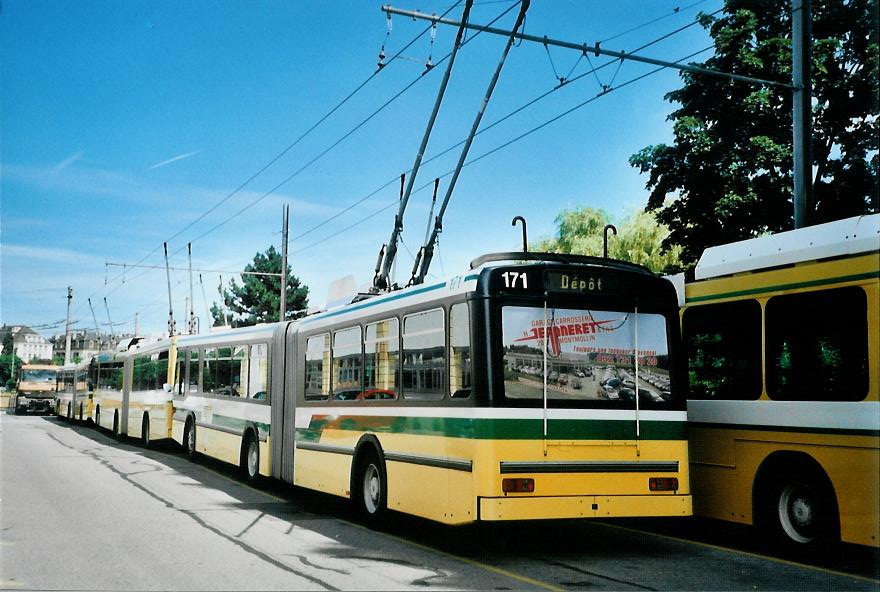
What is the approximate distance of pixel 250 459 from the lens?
54.9 ft

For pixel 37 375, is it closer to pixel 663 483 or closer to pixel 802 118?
pixel 802 118

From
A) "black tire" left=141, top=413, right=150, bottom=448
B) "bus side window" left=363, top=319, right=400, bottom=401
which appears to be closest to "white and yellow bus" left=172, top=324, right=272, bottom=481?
"black tire" left=141, top=413, right=150, bottom=448

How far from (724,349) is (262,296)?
78842 mm

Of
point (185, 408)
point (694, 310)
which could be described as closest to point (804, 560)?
point (694, 310)

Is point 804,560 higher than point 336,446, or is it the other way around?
point 336,446

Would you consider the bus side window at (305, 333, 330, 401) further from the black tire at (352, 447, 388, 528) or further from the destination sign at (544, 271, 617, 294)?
the destination sign at (544, 271, 617, 294)

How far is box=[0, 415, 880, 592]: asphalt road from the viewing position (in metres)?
8.20

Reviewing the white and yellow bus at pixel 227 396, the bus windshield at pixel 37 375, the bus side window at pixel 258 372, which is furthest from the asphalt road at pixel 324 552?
the bus windshield at pixel 37 375

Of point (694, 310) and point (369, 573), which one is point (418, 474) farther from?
point (694, 310)

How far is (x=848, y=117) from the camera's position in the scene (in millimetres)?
24141

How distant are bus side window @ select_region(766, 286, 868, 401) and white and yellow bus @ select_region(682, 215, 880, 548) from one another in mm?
10

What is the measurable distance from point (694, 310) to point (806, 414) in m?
2.20

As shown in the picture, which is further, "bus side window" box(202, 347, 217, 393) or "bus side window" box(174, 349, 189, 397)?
"bus side window" box(174, 349, 189, 397)

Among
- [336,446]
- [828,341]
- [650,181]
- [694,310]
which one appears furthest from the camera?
[650,181]
